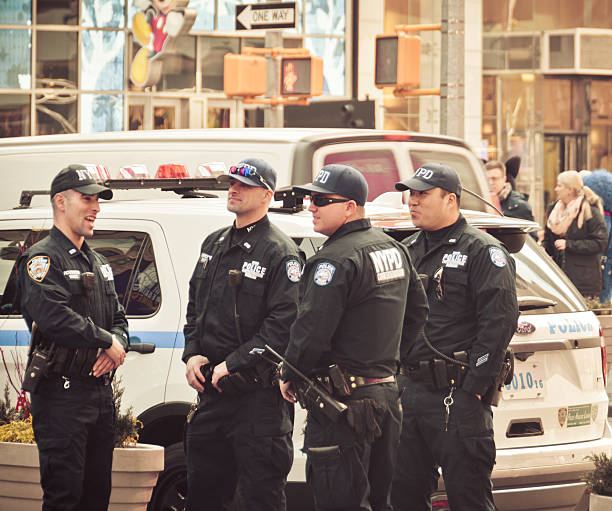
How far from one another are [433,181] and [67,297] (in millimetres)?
1778

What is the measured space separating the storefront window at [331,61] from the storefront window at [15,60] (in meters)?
5.56

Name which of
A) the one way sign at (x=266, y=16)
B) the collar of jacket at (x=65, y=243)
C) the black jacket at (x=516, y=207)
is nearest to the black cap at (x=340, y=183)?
the collar of jacket at (x=65, y=243)

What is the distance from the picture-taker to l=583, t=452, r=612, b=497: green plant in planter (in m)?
6.00

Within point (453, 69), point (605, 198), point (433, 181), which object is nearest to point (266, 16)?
point (453, 69)

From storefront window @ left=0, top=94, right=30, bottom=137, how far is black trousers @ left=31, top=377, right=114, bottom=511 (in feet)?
63.2

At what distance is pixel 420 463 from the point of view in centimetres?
598

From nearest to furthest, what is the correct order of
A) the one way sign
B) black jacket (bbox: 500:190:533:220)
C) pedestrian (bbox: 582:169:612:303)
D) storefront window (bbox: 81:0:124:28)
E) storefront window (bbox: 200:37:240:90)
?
1. black jacket (bbox: 500:190:533:220)
2. pedestrian (bbox: 582:169:612:303)
3. the one way sign
4. storefront window (bbox: 81:0:124:28)
5. storefront window (bbox: 200:37:240:90)

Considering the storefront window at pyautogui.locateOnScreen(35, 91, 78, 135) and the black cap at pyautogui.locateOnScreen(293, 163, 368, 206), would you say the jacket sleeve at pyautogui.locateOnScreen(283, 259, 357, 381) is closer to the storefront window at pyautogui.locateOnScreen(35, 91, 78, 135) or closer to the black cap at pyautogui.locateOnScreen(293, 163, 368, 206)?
the black cap at pyautogui.locateOnScreen(293, 163, 368, 206)

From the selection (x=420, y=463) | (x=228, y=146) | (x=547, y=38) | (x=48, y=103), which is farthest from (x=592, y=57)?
(x=420, y=463)

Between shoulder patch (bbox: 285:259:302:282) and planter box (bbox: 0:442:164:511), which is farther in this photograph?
planter box (bbox: 0:442:164:511)

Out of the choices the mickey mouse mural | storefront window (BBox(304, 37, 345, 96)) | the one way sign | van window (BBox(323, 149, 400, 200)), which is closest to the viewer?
van window (BBox(323, 149, 400, 200))

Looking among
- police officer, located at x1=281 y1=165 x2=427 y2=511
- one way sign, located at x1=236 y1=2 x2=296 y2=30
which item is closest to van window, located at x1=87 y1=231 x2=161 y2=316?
police officer, located at x1=281 y1=165 x2=427 y2=511

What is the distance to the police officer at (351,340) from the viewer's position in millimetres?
5207

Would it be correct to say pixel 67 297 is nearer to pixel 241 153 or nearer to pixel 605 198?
pixel 241 153
